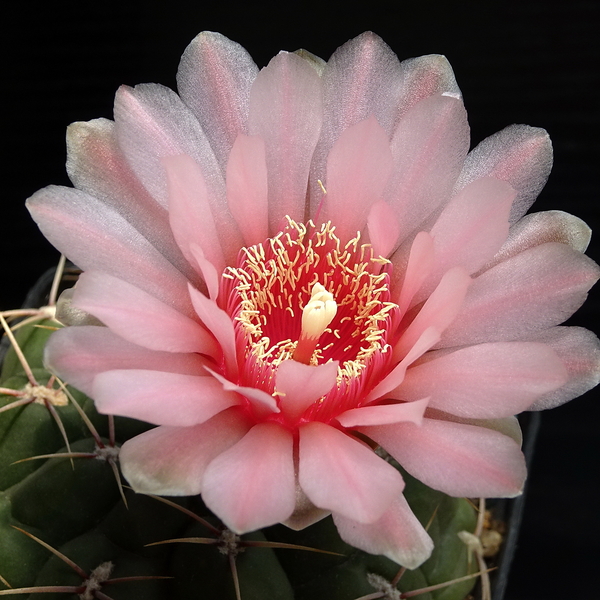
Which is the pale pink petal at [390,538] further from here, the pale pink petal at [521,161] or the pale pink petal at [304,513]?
the pale pink petal at [521,161]

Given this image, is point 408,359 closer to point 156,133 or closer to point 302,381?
point 302,381

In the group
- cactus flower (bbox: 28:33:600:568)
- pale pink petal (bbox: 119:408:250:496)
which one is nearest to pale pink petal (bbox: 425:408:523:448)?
cactus flower (bbox: 28:33:600:568)

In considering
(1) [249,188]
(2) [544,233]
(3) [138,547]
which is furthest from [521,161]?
(3) [138,547]

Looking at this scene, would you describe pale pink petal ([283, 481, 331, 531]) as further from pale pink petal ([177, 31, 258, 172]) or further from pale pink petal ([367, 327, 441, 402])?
pale pink petal ([177, 31, 258, 172])

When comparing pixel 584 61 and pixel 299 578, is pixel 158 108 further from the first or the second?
pixel 584 61

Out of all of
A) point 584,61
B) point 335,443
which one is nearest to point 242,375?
point 335,443
